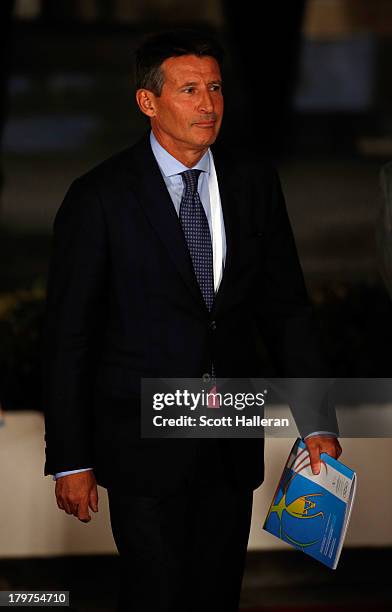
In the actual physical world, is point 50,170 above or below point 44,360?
above

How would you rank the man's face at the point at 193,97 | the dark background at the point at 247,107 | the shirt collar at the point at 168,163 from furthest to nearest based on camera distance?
the dark background at the point at 247,107 < the shirt collar at the point at 168,163 < the man's face at the point at 193,97

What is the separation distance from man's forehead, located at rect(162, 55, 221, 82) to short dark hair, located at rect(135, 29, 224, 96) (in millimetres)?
11

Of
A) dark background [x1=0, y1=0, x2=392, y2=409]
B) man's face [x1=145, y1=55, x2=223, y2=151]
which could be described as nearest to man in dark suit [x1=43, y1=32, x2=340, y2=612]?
man's face [x1=145, y1=55, x2=223, y2=151]

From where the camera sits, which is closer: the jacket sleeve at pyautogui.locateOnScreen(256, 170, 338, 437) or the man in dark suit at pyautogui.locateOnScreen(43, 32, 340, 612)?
the man in dark suit at pyautogui.locateOnScreen(43, 32, 340, 612)

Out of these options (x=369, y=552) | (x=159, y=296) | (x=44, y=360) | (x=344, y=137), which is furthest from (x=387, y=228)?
(x=344, y=137)

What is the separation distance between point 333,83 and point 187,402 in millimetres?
4422

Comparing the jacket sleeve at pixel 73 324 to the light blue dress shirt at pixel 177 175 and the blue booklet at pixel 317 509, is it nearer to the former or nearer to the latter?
the light blue dress shirt at pixel 177 175

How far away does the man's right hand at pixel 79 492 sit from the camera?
9.49 ft

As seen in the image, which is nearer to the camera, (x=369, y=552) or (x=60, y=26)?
(x=369, y=552)

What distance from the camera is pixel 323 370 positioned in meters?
3.07

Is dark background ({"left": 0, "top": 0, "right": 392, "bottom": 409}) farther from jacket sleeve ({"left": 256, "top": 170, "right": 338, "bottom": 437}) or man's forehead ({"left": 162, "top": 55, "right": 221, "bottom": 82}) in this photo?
man's forehead ({"left": 162, "top": 55, "right": 221, "bottom": 82})

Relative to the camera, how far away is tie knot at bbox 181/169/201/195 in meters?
2.95

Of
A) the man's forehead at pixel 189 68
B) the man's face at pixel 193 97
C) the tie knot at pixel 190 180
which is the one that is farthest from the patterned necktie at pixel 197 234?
the man's forehead at pixel 189 68

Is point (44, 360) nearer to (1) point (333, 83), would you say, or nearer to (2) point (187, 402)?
(2) point (187, 402)
